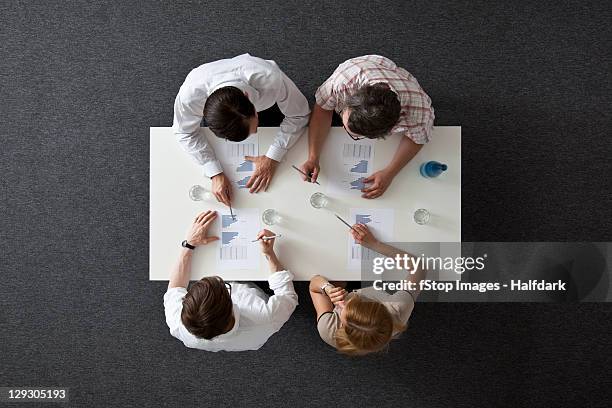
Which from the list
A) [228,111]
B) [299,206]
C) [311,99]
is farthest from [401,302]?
[311,99]

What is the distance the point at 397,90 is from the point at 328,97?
25 centimetres

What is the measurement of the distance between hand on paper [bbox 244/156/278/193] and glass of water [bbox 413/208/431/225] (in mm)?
538

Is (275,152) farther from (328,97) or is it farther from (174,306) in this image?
(174,306)

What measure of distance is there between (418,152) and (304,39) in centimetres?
90

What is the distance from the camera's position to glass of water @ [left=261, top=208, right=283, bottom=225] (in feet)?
5.72

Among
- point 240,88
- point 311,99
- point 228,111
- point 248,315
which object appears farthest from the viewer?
point 311,99

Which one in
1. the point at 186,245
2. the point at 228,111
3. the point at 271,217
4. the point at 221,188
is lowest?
the point at 186,245

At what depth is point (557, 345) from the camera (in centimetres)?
226

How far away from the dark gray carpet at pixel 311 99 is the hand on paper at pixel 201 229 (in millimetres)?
678

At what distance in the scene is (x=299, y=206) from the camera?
1745 mm

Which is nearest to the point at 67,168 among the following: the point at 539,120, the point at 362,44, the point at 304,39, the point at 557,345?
the point at 304,39

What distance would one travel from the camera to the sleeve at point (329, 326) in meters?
1.75

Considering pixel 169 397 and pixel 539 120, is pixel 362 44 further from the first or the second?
pixel 169 397

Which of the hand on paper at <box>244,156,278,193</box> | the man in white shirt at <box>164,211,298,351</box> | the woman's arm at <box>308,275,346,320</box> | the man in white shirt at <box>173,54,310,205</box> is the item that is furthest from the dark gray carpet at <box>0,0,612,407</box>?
the hand on paper at <box>244,156,278,193</box>
